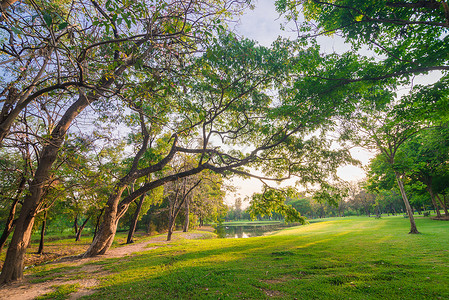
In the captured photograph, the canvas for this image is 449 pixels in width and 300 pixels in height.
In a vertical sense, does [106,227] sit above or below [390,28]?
below

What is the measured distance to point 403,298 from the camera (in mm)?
4207

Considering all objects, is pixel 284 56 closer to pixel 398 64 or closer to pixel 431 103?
pixel 398 64

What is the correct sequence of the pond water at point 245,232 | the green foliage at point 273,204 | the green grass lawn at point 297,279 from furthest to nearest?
the pond water at point 245,232
the green foliage at point 273,204
the green grass lawn at point 297,279

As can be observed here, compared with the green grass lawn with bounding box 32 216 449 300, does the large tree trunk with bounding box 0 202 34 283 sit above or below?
above

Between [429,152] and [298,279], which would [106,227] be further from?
[429,152]

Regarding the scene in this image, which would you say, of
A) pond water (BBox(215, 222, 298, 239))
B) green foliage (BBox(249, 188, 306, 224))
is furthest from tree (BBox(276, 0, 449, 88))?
pond water (BBox(215, 222, 298, 239))

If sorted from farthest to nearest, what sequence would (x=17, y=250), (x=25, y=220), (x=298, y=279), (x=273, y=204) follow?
1. (x=273, y=204)
2. (x=25, y=220)
3. (x=17, y=250)
4. (x=298, y=279)

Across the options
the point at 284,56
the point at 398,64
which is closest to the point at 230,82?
the point at 284,56

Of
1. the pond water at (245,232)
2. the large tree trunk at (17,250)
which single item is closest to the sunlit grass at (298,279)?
the large tree trunk at (17,250)

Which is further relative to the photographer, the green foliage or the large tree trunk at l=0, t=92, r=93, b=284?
the green foliage

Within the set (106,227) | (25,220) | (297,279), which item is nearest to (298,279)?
(297,279)

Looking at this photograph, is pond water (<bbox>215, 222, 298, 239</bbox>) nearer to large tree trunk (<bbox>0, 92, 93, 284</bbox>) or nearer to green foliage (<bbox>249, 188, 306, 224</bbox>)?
green foliage (<bbox>249, 188, 306, 224</bbox>)

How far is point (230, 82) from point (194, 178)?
556 inches

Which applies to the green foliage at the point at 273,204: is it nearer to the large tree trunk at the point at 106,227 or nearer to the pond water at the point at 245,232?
the large tree trunk at the point at 106,227
